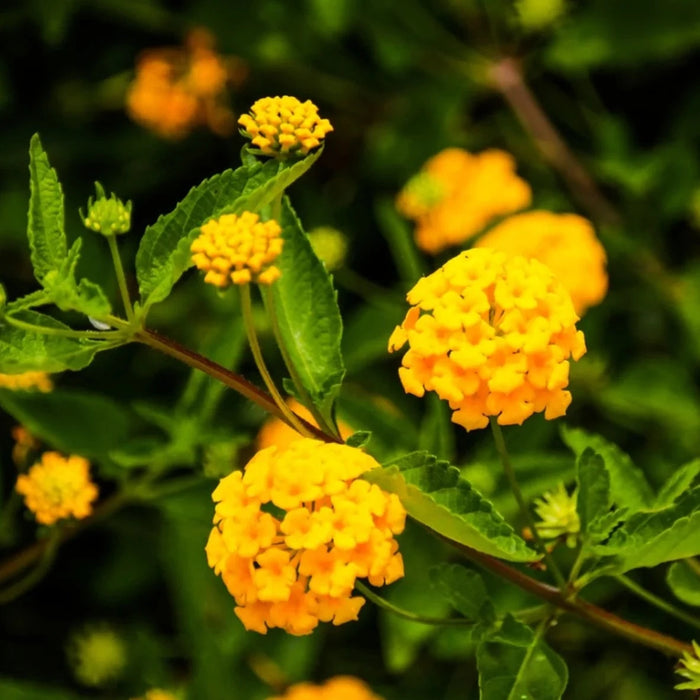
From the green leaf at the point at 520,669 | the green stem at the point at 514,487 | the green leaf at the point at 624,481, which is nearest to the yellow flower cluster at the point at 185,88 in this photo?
the green leaf at the point at 624,481

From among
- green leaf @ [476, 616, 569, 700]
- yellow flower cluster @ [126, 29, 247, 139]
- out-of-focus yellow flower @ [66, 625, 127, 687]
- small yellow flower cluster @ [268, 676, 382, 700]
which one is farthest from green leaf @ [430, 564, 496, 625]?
yellow flower cluster @ [126, 29, 247, 139]

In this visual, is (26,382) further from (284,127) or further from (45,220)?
(284,127)

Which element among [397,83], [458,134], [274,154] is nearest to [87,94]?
[397,83]

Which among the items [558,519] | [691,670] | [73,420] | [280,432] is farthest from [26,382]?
[691,670]

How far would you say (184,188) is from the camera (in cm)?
280

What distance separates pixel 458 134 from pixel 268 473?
182cm

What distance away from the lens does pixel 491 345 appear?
1.10 metres

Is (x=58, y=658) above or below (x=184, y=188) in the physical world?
below

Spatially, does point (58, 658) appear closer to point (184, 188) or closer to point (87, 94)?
point (184, 188)

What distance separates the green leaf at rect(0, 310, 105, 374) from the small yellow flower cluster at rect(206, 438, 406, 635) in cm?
22

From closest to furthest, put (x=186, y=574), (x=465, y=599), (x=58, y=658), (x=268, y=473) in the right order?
(x=268, y=473)
(x=465, y=599)
(x=186, y=574)
(x=58, y=658)

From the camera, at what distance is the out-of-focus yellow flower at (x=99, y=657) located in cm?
229

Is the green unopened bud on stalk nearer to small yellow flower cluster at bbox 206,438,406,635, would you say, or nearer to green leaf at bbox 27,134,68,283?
green leaf at bbox 27,134,68,283

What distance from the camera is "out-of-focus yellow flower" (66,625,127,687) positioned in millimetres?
2285
